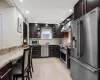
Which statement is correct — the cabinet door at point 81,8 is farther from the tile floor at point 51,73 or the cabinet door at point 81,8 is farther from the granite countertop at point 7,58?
the tile floor at point 51,73

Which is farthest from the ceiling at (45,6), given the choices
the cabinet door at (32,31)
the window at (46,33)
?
the window at (46,33)

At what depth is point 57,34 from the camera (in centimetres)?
790

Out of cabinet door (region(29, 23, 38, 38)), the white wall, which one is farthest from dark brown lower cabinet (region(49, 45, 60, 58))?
the white wall

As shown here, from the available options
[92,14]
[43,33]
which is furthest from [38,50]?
[92,14]

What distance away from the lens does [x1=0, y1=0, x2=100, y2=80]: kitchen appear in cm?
205

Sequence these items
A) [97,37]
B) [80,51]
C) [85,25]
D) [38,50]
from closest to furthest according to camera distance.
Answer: [97,37] → [85,25] → [80,51] → [38,50]

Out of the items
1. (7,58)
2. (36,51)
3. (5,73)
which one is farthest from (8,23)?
(36,51)

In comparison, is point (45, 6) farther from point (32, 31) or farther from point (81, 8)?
point (32, 31)

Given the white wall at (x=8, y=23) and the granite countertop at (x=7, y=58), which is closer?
the granite countertop at (x=7, y=58)

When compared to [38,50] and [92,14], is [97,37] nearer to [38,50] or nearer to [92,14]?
[92,14]

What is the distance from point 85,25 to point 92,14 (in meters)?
0.37

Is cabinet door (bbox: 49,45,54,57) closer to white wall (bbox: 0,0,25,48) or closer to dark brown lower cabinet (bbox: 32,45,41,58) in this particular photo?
dark brown lower cabinet (bbox: 32,45,41,58)

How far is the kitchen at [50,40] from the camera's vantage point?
6.73 feet

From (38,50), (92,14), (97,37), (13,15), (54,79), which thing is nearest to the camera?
(97,37)
